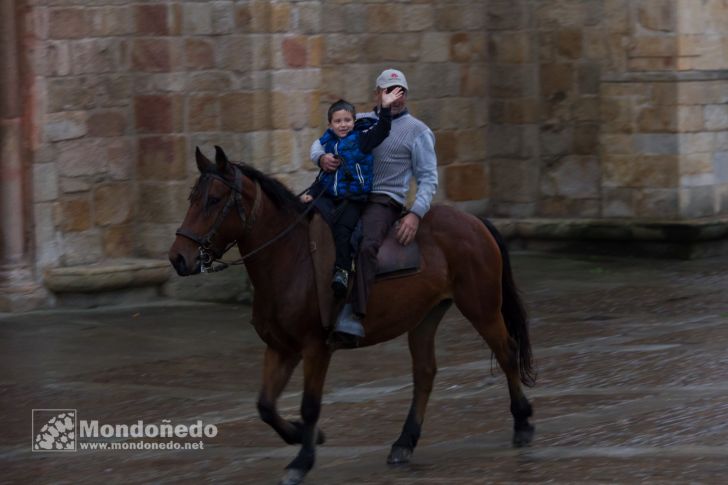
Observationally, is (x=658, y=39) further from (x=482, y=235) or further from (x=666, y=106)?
(x=482, y=235)

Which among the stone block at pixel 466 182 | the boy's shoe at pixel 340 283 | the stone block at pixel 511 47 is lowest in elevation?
the stone block at pixel 466 182

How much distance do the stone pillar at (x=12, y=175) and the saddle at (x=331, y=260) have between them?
572cm

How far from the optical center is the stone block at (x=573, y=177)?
17609mm

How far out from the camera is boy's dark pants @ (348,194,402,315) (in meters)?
8.42

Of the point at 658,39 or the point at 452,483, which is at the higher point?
the point at 658,39

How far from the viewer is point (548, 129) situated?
1788cm

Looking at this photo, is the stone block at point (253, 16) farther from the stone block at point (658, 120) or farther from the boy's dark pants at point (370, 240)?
the boy's dark pants at point (370, 240)

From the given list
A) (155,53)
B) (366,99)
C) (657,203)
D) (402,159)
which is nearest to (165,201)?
(155,53)

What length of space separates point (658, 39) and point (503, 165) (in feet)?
7.33

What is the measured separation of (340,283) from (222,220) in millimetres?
684

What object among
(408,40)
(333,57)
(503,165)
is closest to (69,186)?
(333,57)

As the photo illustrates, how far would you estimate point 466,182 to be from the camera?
17.7 metres

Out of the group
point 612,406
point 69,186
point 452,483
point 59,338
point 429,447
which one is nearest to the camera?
point 452,483

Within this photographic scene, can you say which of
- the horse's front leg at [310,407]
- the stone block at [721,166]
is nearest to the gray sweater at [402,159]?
the horse's front leg at [310,407]
